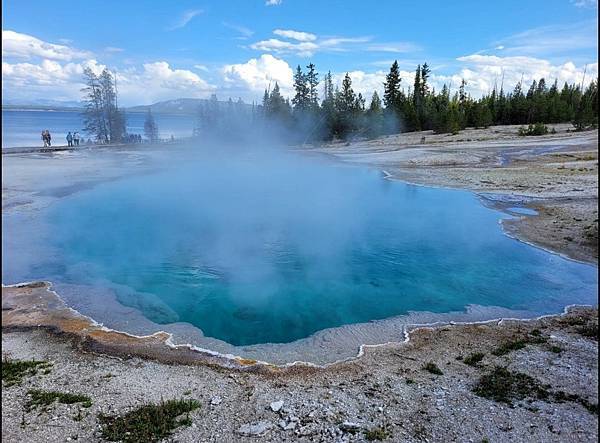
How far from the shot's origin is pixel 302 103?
57.9 metres

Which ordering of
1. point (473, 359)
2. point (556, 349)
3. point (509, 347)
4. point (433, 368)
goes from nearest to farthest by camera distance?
point (433, 368) < point (473, 359) < point (556, 349) < point (509, 347)

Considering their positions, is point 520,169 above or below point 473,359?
above

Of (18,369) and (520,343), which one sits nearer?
(18,369)

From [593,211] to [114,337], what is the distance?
661 inches

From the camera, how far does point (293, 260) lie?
511 inches

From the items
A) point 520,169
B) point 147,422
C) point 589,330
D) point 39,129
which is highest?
point 39,129

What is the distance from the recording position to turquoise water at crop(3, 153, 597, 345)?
10.1 meters

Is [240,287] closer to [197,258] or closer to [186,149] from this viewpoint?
[197,258]

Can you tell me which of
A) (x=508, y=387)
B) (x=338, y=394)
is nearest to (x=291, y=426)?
(x=338, y=394)

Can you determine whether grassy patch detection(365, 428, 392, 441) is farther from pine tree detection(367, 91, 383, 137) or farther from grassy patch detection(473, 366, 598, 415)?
pine tree detection(367, 91, 383, 137)

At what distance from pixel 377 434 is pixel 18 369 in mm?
5483

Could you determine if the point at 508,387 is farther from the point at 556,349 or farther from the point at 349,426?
the point at 349,426

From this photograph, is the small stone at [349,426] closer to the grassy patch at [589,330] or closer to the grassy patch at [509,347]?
the grassy patch at [509,347]

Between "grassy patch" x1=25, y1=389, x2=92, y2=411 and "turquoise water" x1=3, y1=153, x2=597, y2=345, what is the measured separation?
2.93 metres
